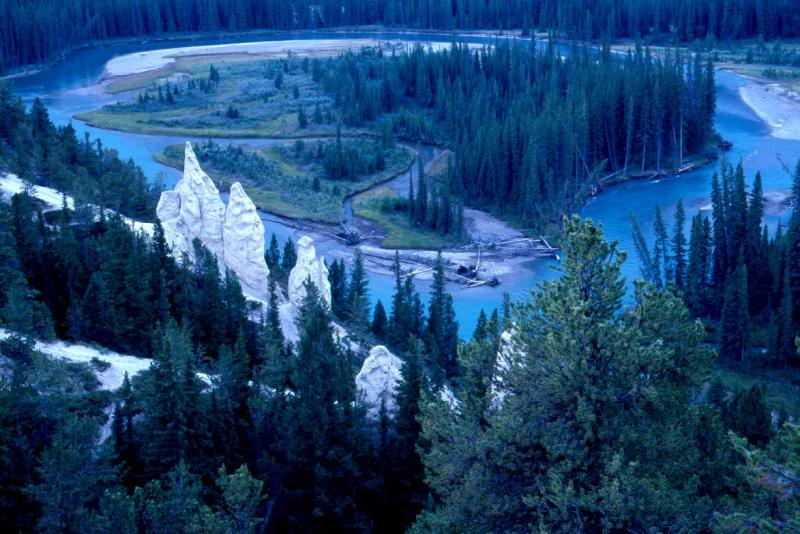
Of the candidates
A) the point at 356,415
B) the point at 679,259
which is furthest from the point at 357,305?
the point at 679,259

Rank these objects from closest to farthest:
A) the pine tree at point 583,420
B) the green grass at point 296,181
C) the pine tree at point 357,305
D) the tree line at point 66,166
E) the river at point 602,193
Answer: the pine tree at point 583,420 < the pine tree at point 357,305 < the tree line at point 66,166 < the river at point 602,193 < the green grass at point 296,181

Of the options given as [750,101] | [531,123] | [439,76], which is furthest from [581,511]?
[750,101]

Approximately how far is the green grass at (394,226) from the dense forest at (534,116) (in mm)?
4455

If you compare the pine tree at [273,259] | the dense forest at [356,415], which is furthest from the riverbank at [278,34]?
the dense forest at [356,415]

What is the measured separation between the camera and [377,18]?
172 m

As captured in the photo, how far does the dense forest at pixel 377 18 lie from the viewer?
134 meters

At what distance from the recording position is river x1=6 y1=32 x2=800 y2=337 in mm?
56659

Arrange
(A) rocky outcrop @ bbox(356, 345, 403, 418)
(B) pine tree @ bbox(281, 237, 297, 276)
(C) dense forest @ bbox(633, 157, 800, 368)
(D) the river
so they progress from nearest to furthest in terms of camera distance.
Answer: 1. (A) rocky outcrop @ bbox(356, 345, 403, 418)
2. (C) dense forest @ bbox(633, 157, 800, 368)
3. (B) pine tree @ bbox(281, 237, 297, 276)
4. (D) the river

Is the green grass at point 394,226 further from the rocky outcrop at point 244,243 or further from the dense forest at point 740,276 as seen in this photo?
the rocky outcrop at point 244,243

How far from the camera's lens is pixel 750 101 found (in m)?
104

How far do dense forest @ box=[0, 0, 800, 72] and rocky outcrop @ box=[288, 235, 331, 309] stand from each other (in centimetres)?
9963

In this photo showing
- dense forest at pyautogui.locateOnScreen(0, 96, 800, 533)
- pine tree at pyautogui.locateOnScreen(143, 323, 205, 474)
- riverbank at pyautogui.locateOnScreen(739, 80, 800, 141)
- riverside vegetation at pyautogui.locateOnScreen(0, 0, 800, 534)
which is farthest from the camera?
riverbank at pyautogui.locateOnScreen(739, 80, 800, 141)

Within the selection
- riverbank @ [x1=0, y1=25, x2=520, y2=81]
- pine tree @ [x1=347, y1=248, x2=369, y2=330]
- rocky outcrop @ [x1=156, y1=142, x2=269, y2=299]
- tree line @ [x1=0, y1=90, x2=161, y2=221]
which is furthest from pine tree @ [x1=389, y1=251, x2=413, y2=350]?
riverbank @ [x1=0, y1=25, x2=520, y2=81]

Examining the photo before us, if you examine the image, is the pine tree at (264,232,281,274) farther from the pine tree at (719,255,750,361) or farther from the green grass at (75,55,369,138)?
the green grass at (75,55,369,138)
